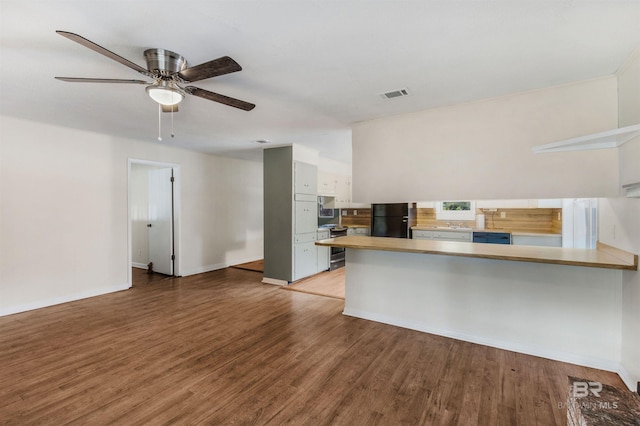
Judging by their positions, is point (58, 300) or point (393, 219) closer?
point (58, 300)

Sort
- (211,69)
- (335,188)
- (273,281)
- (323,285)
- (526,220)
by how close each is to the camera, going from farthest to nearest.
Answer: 1. (335,188)
2. (526,220)
3. (273,281)
4. (323,285)
5. (211,69)

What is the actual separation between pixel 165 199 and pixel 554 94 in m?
6.08

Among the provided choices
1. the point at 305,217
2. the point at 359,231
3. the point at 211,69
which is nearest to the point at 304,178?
the point at 305,217

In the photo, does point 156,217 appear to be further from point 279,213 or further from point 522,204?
point 522,204

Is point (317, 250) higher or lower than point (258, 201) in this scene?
lower

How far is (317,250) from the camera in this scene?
562cm

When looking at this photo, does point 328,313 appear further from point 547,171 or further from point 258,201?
point 258,201

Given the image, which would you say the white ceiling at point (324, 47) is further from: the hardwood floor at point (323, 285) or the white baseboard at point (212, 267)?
the white baseboard at point (212, 267)

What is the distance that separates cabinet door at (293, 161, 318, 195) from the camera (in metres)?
5.00

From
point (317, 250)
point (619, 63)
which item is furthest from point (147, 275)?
point (619, 63)

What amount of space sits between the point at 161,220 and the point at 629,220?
6.60 m

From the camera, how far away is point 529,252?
264cm

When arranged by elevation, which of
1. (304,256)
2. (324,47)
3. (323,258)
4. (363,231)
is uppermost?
(324,47)

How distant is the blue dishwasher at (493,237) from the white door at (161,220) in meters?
5.84
